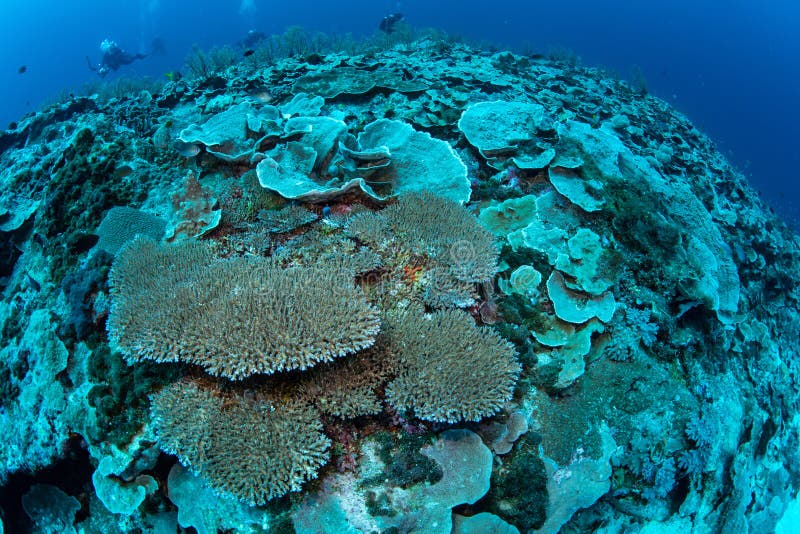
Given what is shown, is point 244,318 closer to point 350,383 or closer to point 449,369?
point 350,383

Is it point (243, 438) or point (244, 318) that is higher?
point (244, 318)

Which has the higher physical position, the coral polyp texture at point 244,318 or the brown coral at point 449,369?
the coral polyp texture at point 244,318

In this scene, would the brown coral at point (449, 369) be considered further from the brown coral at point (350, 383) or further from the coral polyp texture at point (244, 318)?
the coral polyp texture at point (244, 318)

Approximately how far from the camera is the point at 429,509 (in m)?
3.07

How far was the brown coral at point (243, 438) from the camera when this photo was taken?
2.84 m

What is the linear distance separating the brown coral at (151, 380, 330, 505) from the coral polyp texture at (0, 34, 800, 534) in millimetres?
15

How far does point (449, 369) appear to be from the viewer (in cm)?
327

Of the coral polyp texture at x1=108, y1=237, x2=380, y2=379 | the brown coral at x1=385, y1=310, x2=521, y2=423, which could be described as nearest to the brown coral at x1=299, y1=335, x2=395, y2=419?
the brown coral at x1=385, y1=310, x2=521, y2=423

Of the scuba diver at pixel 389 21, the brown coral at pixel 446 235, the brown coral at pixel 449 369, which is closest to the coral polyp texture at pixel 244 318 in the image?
the brown coral at pixel 449 369

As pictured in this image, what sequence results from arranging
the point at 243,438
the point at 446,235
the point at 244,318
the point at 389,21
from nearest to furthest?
1. the point at 243,438
2. the point at 244,318
3. the point at 446,235
4. the point at 389,21

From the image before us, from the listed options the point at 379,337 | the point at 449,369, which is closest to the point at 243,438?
the point at 379,337

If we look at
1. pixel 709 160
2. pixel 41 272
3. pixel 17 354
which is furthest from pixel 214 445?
pixel 709 160

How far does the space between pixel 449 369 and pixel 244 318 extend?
61.0 inches

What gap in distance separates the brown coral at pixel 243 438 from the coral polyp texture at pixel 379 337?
0.02 m
